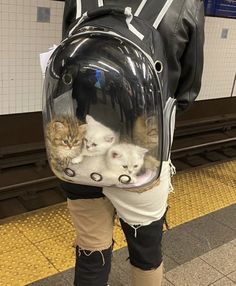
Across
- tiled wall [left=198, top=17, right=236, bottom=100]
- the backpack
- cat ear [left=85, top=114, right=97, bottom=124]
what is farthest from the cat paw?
tiled wall [left=198, top=17, right=236, bottom=100]

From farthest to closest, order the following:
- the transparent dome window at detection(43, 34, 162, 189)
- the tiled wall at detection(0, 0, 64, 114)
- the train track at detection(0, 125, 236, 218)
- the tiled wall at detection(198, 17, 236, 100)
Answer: the tiled wall at detection(198, 17, 236, 100) < the train track at detection(0, 125, 236, 218) < the tiled wall at detection(0, 0, 64, 114) < the transparent dome window at detection(43, 34, 162, 189)

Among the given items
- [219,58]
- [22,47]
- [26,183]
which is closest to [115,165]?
[22,47]

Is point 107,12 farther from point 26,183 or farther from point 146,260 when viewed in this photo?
point 26,183

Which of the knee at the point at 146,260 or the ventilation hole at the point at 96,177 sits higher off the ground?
the ventilation hole at the point at 96,177

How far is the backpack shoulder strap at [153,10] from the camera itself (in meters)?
1.02

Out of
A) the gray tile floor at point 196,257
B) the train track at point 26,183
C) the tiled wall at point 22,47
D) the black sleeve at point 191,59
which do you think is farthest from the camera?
the train track at point 26,183


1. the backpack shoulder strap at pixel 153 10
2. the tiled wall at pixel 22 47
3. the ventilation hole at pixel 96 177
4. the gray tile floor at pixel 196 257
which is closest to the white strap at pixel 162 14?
the backpack shoulder strap at pixel 153 10

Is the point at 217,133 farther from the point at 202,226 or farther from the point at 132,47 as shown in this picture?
the point at 132,47

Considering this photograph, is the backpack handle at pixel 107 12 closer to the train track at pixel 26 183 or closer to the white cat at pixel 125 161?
the white cat at pixel 125 161

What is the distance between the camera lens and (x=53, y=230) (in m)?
2.44

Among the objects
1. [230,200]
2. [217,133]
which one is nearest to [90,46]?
[230,200]

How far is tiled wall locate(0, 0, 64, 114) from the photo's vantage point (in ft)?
7.88

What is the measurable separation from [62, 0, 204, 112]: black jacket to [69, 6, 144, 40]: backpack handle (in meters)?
0.04

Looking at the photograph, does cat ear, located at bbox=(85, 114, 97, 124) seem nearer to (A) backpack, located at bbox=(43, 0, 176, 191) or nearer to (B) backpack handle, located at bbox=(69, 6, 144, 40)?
(A) backpack, located at bbox=(43, 0, 176, 191)
